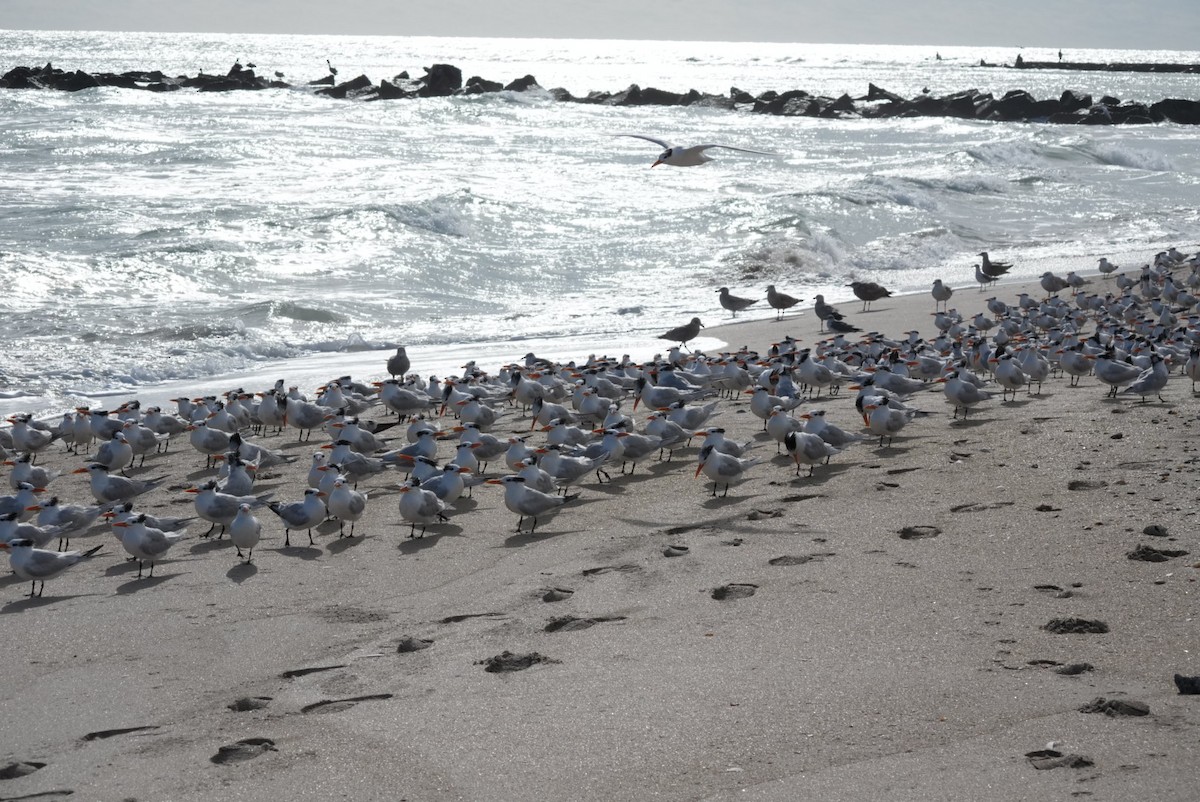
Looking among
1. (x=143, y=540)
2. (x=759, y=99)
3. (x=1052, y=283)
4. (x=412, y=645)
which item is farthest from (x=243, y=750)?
(x=759, y=99)

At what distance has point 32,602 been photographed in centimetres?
792

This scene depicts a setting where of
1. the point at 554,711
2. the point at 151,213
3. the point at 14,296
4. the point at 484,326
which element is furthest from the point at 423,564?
the point at 151,213

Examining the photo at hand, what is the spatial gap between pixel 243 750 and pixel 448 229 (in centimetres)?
2490

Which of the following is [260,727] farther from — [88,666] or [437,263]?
[437,263]

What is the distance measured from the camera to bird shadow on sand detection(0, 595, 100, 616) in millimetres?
7785

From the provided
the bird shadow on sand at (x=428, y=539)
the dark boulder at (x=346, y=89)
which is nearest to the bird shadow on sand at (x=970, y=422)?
the bird shadow on sand at (x=428, y=539)

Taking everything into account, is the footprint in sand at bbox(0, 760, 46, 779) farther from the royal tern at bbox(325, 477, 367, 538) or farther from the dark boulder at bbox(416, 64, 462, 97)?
the dark boulder at bbox(416, 64, 462, 97)

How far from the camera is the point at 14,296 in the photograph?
70.1 ft

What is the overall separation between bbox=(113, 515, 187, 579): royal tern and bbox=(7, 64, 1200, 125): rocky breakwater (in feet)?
209

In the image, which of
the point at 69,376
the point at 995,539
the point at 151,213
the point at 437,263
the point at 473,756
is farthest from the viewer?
the point at 151,213

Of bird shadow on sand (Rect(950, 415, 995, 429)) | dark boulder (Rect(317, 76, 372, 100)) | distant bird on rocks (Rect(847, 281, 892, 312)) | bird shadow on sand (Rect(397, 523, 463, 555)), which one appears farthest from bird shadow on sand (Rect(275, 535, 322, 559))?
dark boulder (Rect(317, 76, 372, 100))

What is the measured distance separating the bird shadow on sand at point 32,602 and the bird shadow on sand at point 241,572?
0.95m

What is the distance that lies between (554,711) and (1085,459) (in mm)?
5166

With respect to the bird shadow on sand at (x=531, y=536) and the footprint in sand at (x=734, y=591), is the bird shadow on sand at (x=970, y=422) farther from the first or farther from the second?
the footprint in sand at (x=734, y=591)
